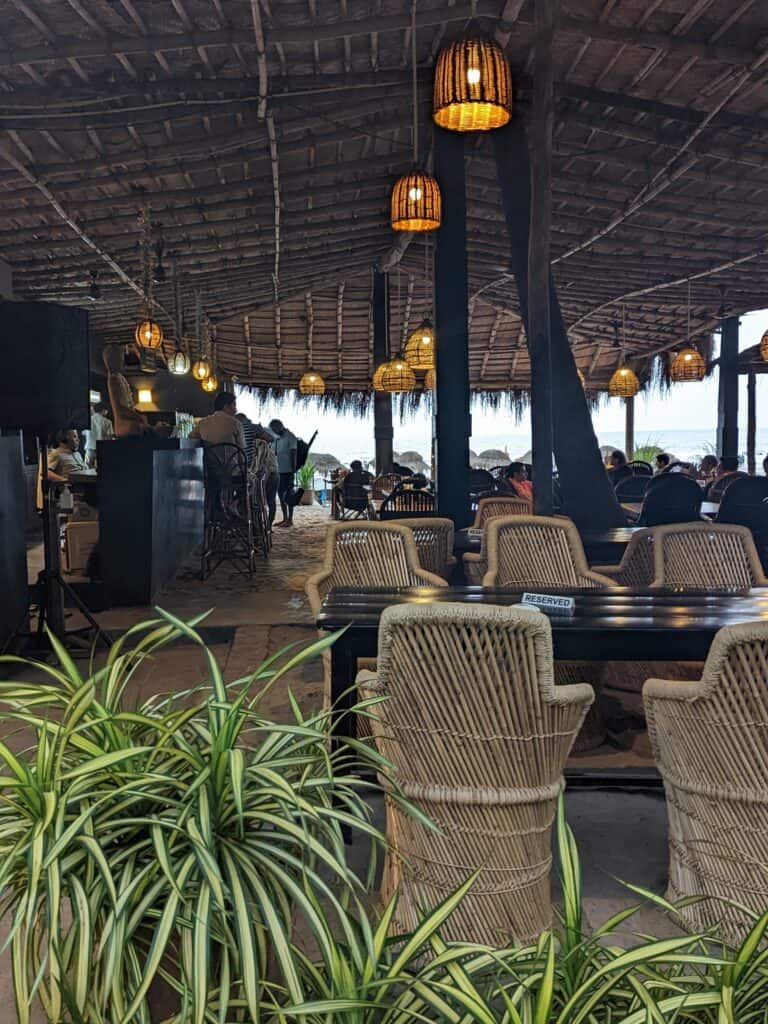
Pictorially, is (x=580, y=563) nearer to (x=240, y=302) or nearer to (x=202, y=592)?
(x=202, y=592)

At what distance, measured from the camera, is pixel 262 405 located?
18.3 meters

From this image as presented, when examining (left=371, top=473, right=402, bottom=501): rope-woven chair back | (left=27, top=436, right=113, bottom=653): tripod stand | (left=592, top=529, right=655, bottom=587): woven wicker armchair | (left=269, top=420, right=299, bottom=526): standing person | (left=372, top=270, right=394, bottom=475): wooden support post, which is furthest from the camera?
(left=372, top=270, right=394, bottom=475): wooden support post

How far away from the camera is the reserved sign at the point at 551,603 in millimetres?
2514

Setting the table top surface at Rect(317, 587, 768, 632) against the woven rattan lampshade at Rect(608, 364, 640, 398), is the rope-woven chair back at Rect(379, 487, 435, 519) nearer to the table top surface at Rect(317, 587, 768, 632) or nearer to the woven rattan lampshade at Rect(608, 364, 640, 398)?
the table top surface at Rect(317, 587, 768, 632)

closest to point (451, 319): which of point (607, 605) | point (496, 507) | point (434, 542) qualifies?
point (496, 507)

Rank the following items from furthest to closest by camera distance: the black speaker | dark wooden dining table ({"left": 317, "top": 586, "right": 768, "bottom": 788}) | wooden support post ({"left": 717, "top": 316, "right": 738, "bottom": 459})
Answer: wooden support post ({"left": 717, "top": 316, "right": 738, "bottom": 459}) → the black speaker → dark wooden dining table ({"left": 317, "top": 586, "right": 768, "bottom": 788})

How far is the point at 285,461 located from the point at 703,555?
904cm

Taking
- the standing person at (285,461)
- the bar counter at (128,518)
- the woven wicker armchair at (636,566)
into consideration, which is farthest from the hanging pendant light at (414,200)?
the standing person at (285,461)

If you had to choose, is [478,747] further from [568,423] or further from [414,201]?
[414,201]

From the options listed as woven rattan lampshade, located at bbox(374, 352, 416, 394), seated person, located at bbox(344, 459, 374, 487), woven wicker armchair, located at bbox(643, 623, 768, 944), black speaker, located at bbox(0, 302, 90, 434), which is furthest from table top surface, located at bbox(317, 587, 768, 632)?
seated person, located at bbox(344, 459, 374, 487)

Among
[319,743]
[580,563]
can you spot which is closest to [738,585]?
[580,563]

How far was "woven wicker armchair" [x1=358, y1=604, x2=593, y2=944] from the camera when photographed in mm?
1842

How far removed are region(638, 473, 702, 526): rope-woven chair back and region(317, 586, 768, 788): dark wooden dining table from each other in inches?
109

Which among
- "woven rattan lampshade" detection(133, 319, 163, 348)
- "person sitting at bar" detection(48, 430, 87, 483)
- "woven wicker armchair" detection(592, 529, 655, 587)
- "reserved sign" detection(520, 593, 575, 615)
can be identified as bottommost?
"woven wicker armchair" detection(592, 529, 655, 587)
